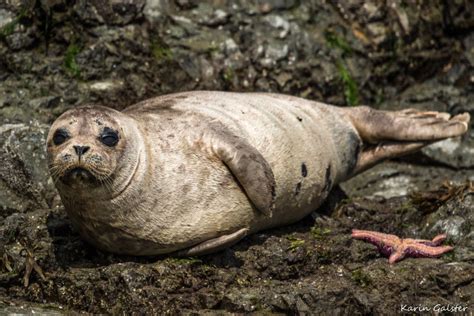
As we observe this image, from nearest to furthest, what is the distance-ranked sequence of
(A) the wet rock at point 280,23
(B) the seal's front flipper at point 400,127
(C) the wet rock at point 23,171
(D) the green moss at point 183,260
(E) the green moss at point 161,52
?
(D) the green moss at point 183,260 → (C) the wet rock at point 23,171 → (B) the seal's front flipper at point 400,127 → (E) the green moss at point 161,52 → (A) the wet rock at point 280,23

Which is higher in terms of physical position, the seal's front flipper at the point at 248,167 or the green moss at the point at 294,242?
the seal's front flipper at the point at 248,167

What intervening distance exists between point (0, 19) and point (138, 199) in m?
2.86

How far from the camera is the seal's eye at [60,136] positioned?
752 centimetres

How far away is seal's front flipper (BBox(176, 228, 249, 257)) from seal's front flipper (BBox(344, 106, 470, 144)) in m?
2.18

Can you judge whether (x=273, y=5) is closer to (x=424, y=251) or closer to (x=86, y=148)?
(x=424, y=251)

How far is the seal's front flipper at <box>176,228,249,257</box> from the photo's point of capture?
7848 mm

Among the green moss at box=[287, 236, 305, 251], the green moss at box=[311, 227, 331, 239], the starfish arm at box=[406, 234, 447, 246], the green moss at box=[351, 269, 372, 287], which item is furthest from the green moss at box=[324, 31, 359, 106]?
the green moss at box=[351, 269, 372, 287]

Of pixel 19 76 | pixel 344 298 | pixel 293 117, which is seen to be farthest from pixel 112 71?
pixel 344 298

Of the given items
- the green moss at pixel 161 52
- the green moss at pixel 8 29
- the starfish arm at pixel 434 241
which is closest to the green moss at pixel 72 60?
the green moss at pixel 8 29

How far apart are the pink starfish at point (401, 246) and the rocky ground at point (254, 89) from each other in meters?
0.07

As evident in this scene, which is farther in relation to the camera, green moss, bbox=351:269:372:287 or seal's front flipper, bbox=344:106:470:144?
seal's front flipper, bbox=344:106:470:144

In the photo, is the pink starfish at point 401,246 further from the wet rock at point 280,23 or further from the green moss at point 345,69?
the wet rock at point 280,23

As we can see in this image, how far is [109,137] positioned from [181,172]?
0.56 meters

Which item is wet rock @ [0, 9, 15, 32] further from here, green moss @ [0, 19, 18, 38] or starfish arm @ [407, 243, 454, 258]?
starfish arm @ [407, 243, 454, 258]
